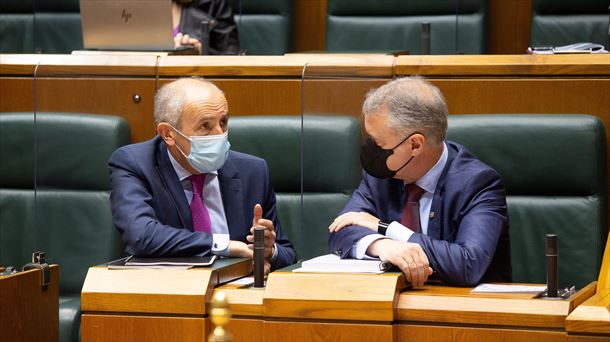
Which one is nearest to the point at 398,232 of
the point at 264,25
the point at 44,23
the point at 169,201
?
the point at 169,201

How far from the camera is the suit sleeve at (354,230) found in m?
2.16

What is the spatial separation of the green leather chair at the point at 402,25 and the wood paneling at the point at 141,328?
6.99 ft

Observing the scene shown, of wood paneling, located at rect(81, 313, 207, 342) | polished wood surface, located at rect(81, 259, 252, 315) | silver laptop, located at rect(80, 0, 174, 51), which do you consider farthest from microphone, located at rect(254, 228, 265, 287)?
silver laptop, located at rect(80, 0, 174, 51)

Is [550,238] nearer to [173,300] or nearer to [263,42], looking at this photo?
[173,300]

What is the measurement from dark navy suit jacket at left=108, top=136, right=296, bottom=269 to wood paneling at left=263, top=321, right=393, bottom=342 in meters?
0.41

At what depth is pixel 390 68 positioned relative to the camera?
2.71m

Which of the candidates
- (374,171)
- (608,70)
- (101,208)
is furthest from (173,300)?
(608,70)

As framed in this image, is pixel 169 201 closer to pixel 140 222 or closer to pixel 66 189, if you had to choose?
pixel 140 222

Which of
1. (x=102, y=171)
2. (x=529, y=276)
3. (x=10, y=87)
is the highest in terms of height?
(x=10, y=87)

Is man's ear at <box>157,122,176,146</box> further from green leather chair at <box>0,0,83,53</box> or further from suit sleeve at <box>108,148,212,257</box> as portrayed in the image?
green leather chair at <box>0,0,83,53</box>

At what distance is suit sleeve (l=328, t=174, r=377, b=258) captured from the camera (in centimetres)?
216

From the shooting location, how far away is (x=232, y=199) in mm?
2484

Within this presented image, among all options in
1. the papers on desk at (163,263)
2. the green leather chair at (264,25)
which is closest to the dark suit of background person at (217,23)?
the green leather chair at (264,25)

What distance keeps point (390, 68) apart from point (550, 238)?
99cm
